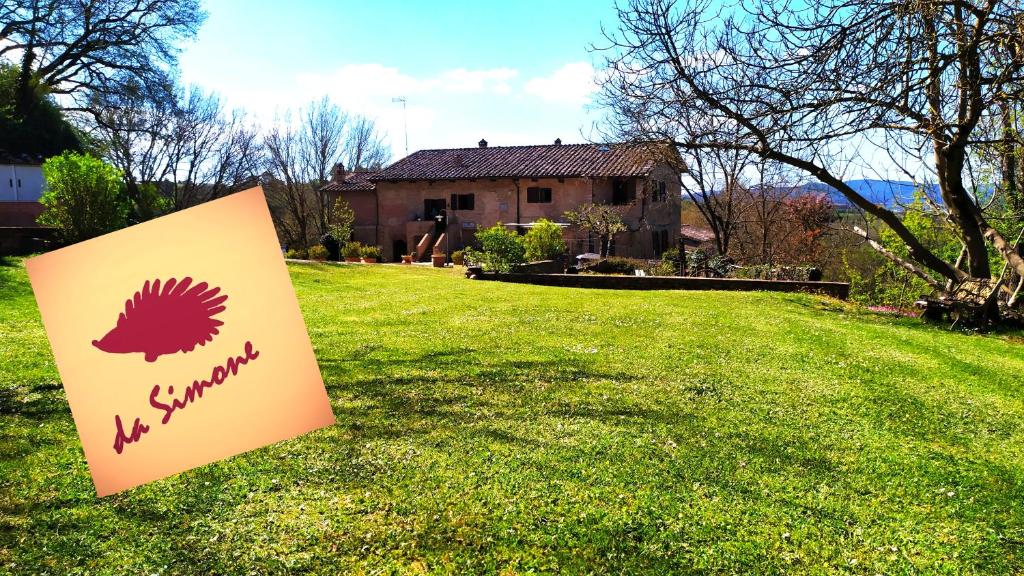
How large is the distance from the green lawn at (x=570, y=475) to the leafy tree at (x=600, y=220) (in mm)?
23128

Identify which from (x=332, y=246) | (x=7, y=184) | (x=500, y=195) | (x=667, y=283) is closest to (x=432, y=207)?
(x=500, y=195)

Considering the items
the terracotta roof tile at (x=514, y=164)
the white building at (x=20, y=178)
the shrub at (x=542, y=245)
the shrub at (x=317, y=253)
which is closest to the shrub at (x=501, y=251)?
the shrub at (x=542, y=245)

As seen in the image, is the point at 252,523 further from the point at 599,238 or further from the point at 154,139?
the point at 154,139

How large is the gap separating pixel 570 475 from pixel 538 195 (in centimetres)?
3430

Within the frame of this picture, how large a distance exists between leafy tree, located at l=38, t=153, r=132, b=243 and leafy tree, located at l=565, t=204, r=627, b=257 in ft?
65.6

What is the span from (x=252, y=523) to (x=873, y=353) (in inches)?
354

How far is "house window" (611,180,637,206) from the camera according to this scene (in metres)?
36.9

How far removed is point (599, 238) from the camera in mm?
35844

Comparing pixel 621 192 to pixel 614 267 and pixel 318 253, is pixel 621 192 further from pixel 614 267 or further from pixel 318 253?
pixel 318 253

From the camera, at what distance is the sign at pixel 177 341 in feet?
8.28

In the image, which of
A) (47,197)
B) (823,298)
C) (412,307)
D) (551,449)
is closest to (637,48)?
(412,307)

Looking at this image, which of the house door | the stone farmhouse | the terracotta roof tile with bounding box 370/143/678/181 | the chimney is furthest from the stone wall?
the chimney

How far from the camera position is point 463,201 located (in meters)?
40.5

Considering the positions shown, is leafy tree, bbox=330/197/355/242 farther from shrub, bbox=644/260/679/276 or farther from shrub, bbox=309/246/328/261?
shrub, bbox=644/260/679/276
